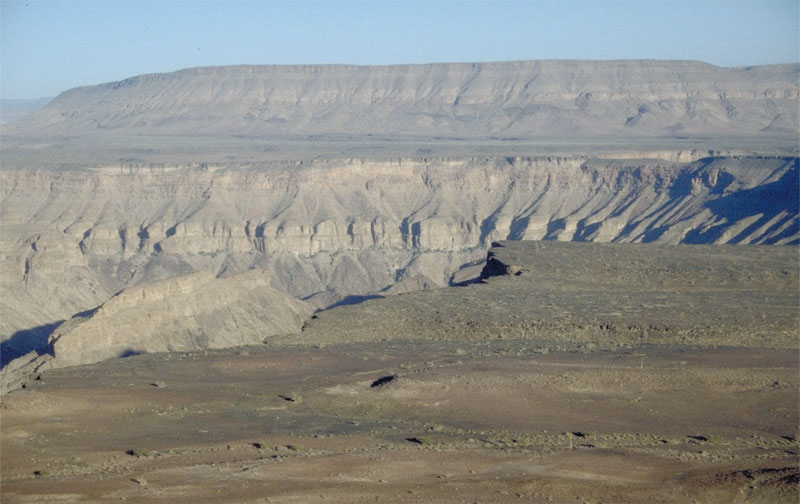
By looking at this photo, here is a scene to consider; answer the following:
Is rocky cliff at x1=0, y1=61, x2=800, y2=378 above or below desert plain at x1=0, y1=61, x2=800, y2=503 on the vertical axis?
below

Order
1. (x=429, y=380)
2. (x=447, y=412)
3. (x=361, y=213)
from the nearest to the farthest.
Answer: (x=447, y=412) → (x=429, y=380) → (x=361, y=213)

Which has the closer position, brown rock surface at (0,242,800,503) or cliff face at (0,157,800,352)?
brown rock surface at (0,242,800,503)

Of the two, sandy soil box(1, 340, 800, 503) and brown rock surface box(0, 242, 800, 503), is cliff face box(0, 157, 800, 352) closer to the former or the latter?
brown rock surface box(0, 242, 800, 503)

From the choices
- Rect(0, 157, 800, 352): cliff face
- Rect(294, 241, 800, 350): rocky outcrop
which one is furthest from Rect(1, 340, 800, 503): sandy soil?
Rect(0, 157, 800, 352): cliff face

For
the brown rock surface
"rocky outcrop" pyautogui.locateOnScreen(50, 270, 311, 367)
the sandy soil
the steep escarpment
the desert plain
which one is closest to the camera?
the sandy soil

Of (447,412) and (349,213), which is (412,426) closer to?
(447,412)

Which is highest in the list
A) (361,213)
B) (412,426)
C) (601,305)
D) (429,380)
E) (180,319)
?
(429,380)

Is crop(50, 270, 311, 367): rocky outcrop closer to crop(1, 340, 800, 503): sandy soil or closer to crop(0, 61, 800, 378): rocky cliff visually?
crop(0, 61, 800, 378): rocky cliff

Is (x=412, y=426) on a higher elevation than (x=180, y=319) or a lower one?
higher

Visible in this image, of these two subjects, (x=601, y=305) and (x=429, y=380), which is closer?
(x=429, y=380)

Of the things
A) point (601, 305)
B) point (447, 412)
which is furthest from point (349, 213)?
point (447, 412)

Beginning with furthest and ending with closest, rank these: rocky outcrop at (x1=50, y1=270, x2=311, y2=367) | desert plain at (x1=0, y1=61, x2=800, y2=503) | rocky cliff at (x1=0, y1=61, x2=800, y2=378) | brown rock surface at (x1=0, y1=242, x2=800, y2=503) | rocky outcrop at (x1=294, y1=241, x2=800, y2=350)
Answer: rocky cliff at (x1=0, y1=61, x2=800, y2=378), rocky outcrop at (x1=50, y1=270, x2=311, y2=367), rocky outcrop at (x1=294, y1=241, x2=800, y2=350), desert plain at (x1=0, y1=61, x2=800, y2=503), brown rock surface at (x1=0, y1=242, x2=800, y2=503)

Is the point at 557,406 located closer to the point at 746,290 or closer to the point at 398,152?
the point at 746,290
